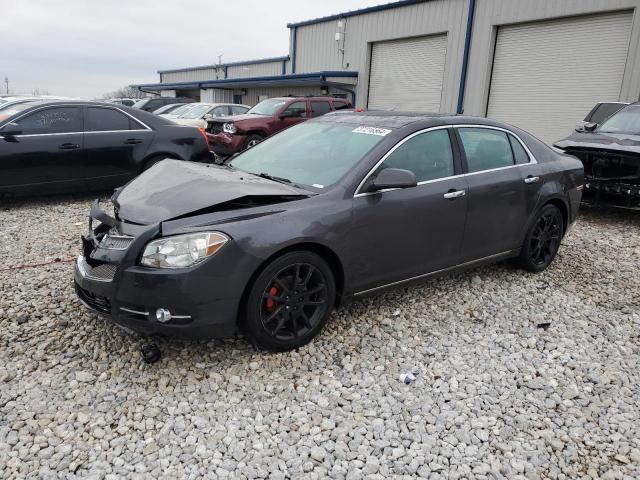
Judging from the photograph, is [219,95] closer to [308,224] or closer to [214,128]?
[214,128]

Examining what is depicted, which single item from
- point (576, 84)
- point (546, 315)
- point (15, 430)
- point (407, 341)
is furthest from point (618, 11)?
point (15, 430)

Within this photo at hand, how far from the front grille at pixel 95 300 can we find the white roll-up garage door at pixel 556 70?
48.0 feet

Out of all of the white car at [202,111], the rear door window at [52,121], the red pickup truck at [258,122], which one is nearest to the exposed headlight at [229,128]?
Result: the red pickup truck at [258,122]

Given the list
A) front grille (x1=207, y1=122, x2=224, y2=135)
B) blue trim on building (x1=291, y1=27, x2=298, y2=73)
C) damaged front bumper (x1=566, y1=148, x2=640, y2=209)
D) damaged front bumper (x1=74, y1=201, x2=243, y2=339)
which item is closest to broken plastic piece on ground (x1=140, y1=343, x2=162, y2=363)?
damaged front bumper (x1=74, y1=201, x2=243, y2=339)

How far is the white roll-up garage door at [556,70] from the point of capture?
14.0 meters

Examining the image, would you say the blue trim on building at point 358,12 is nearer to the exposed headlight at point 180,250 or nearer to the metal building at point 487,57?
the metal building at point 487,57

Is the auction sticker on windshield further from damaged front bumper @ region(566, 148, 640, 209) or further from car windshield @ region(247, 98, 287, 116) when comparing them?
car windshield @ region(247, 98, 287, 116)

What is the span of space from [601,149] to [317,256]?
19.8ft

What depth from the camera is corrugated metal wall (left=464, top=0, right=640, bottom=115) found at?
13359 mm

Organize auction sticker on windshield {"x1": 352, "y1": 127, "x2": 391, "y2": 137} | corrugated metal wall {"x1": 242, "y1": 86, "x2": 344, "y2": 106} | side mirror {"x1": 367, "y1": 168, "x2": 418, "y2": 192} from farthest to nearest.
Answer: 1. corrugated metal wall {"x1": 242, "y1": 86, "x2": 344, "y2": 106}
2. auction sticker on windshield {"x1": 352, "y1": 127, "x2": 391, "y2": 137}
3. side mirror {"x1": 367, "y1": 168, "x2": 418, "y2": 192}

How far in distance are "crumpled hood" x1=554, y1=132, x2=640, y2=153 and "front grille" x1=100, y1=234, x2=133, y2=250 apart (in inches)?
274

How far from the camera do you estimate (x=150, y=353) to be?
3252mm

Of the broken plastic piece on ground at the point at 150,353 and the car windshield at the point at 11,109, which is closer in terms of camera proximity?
the broken plastic piece on ground at the point at 150,353

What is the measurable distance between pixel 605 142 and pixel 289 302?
6543 mm
